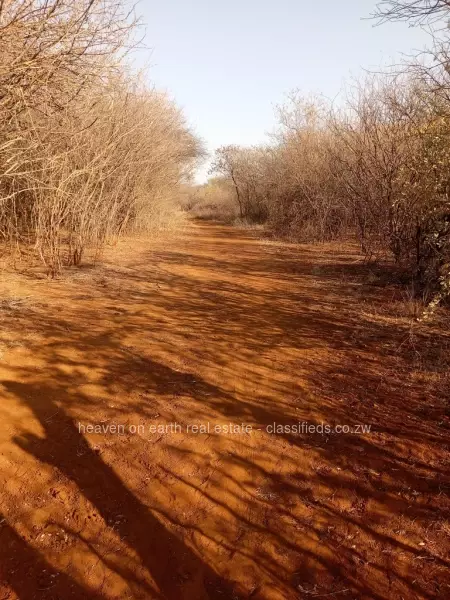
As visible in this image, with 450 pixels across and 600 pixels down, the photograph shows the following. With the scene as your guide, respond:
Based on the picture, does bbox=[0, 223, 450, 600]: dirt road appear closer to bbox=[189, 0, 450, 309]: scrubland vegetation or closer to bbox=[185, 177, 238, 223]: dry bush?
bbox=[189, 0, 450, 309]: scrubland vegetation

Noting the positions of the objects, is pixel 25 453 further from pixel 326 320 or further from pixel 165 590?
pixel 326 320

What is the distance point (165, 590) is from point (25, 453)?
4.87 feet

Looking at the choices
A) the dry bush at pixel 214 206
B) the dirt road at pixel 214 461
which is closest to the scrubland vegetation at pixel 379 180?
the dirt road at pixel 214 461

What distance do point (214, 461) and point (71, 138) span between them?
5758mm

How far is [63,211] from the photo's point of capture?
8602mm

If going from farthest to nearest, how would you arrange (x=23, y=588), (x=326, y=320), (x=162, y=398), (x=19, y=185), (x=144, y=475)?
(x=19, y=185), (x=326, y=320), (x=162, y=398), (x=144, y=475), (x=23, y=588)

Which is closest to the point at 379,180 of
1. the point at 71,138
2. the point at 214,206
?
the point at 71,138

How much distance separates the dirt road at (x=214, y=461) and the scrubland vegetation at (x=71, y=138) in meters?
2.06

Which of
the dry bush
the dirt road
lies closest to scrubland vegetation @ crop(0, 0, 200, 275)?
the dirt road

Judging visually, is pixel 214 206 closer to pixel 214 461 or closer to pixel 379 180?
pixel 379 180

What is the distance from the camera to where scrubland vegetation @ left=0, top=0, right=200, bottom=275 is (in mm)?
3623

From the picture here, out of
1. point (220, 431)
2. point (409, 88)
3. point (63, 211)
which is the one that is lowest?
point (220, 431)

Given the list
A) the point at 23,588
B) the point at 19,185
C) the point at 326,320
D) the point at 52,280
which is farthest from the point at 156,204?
the point at 23,588

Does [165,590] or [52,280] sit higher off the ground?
[52,280]
